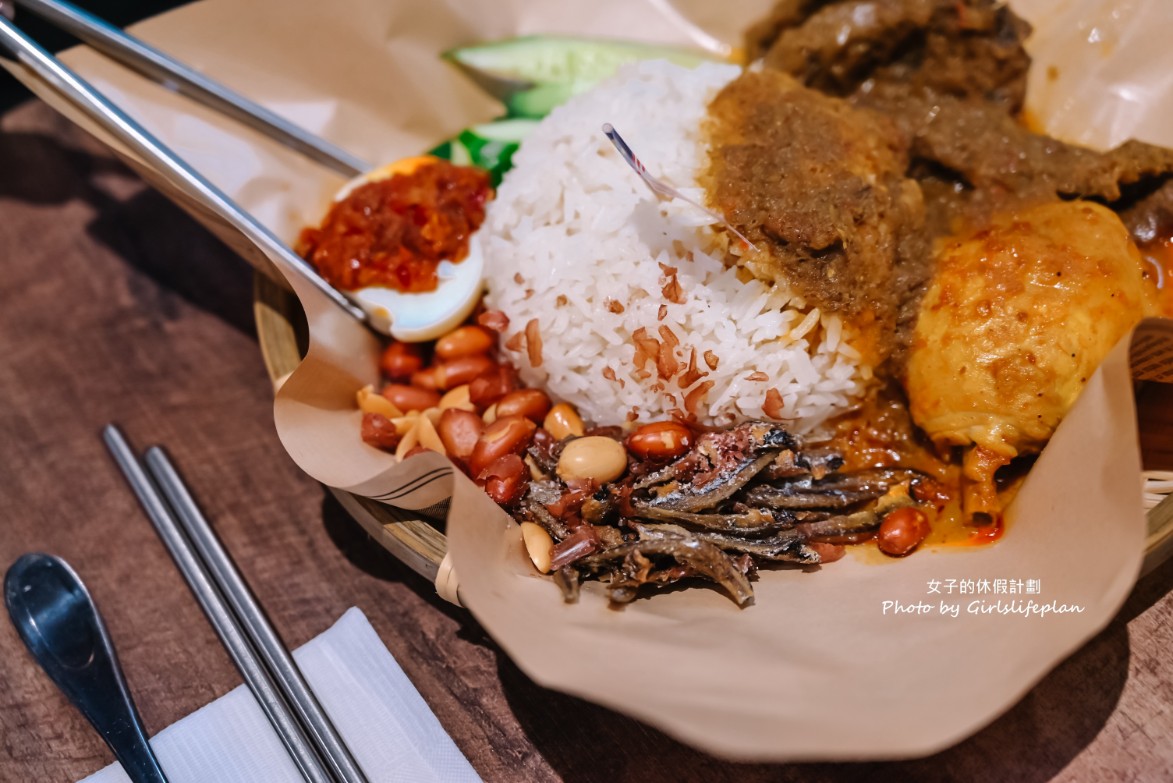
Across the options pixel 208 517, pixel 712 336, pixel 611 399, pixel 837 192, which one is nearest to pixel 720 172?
pixel 837 192

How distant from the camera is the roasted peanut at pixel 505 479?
2.77 metres

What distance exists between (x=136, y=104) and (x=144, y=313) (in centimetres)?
97

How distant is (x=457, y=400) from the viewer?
3227 mm

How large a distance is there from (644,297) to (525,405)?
639 millimetres

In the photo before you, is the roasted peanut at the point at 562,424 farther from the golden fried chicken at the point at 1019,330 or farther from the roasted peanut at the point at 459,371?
the golden fried chicken at the point at 1019,330

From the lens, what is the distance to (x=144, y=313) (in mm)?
3906

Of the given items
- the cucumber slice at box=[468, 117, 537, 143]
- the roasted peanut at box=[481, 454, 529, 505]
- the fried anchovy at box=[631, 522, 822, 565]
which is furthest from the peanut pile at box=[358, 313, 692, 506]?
the cucumber slice at box=[468, 117, 537, 143]

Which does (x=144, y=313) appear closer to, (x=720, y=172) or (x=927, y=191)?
(x=720, y=172)

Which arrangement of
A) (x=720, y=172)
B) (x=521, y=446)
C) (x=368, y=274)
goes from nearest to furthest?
(x=521, y=446)
(x=720, y=172)
(x=368, y=274)

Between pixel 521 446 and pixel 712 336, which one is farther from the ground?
pixel 712 336

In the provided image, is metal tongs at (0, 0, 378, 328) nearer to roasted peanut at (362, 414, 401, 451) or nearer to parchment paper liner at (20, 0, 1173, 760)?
parchment paper liner at (20, 0, 1173, 760)

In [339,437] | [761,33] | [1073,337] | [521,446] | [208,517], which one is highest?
[761,33]

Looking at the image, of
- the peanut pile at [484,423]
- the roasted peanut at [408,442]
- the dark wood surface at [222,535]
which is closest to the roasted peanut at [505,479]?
the peanut pile at [484,423]

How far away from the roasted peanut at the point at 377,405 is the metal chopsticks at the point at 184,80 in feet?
4.24
